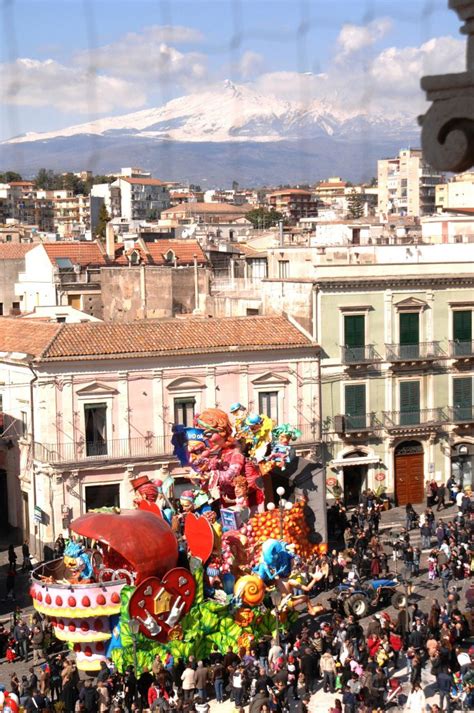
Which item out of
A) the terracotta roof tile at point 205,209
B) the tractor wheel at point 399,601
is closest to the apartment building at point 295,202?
the terracotta roof tile at point 205,209

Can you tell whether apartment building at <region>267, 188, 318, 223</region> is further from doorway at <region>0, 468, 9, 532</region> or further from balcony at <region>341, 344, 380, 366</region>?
doorway at <region>0, 468, 9, 532</region>

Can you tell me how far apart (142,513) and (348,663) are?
16.7 feet

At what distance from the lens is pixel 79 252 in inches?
2357

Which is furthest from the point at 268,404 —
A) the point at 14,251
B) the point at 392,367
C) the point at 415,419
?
the point at 14,251

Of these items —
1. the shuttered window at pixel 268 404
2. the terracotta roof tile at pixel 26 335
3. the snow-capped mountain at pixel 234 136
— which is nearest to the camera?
the snow-capped mountain at pixel 234 136

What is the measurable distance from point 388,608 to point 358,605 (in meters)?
1.45

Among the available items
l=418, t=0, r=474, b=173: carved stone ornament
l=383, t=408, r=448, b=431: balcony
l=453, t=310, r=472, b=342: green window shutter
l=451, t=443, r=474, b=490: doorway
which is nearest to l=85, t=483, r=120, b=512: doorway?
l=383, t=408, r=448, b=431: balcony

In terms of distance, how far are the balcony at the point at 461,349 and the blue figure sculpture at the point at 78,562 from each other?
20568mm

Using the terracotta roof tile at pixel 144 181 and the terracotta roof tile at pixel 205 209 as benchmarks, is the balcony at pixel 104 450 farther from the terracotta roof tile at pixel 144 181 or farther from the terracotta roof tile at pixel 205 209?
the terracotta roof tile at pixel 144 181

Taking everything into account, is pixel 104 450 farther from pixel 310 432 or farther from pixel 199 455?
pixel 199 455

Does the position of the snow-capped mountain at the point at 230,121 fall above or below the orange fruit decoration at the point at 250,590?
above

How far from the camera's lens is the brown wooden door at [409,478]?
142 feet

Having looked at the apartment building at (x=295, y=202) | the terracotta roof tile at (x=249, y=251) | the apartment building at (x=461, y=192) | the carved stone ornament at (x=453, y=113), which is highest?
the apartment building at (x=295, y=202)

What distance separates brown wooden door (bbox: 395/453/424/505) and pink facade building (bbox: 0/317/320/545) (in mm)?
3794
